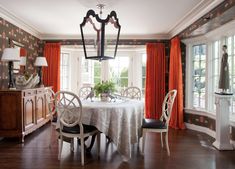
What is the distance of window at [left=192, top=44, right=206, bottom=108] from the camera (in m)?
5.38

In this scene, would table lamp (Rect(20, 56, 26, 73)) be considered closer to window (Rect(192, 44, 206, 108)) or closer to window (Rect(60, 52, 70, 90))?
window (Rect(60, 52, 70, 90))

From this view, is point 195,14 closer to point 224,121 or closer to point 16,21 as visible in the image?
point 224,121

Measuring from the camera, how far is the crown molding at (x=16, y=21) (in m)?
4.30

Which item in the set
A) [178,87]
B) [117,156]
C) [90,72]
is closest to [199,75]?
[178,87]

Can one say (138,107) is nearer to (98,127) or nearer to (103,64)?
(98,127)

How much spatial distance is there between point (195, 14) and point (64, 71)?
13.9 ft

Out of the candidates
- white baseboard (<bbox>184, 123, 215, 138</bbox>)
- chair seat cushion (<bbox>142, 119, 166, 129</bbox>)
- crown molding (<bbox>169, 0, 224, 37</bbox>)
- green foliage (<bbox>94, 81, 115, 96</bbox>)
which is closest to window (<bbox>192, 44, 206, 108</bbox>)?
white baseboard (<bbox>184, 123, 215, 138</bbox>)

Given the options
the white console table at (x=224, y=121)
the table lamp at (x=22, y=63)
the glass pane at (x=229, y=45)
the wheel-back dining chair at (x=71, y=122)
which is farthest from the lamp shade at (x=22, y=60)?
the glass pane at (x=229, y=45)

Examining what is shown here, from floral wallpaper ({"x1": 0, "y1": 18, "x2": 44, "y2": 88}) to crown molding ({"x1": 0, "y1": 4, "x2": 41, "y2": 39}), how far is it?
2.8 inches

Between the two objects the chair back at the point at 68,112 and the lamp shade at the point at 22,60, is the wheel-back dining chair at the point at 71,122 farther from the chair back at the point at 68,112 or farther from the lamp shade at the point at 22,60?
the lamp shade at the point at 22,60

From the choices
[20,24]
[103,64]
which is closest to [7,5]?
[20,24]

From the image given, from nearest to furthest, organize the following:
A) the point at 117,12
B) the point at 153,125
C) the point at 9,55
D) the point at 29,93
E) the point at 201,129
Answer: the point at 153,125
the point at 9,55
the point at 117,12
the point at 29,93
the point at 201,129

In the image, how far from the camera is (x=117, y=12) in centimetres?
436

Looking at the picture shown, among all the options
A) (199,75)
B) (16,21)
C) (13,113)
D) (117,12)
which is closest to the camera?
(13,113)
